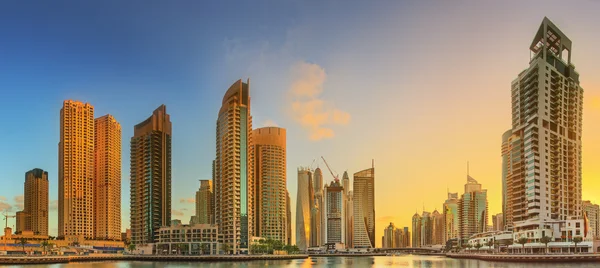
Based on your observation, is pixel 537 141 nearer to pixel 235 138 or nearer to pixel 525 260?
pixel 525 260

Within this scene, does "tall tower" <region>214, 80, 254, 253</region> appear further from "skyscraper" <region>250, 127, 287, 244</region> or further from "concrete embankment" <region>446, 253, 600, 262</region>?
"concrete embankment" <region>446, 253, 600, 262</region>

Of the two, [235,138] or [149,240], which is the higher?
[235,138]

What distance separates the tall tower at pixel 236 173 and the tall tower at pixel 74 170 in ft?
180

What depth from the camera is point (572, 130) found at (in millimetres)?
114125

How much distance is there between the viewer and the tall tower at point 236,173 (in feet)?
485

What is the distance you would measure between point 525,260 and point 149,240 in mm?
110339

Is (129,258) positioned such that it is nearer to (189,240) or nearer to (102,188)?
(189,240)

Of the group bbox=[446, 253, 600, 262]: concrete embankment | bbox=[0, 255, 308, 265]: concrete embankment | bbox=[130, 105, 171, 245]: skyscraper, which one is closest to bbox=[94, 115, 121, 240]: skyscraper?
bbox=[130, 105, 171, 245]: skyscraper

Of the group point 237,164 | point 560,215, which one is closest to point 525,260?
point 560,215

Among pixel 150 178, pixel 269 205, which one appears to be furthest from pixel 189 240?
pixel 269 205

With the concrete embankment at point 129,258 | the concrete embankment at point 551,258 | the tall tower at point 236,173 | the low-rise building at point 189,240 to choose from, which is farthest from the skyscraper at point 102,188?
the concrete embankment at point 551,258

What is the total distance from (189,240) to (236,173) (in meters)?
20.9

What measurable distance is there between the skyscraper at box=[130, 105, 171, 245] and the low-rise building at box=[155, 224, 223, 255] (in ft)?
67.2

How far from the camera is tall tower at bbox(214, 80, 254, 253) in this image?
14775 cm
